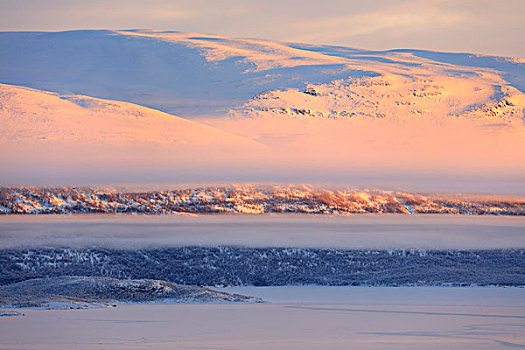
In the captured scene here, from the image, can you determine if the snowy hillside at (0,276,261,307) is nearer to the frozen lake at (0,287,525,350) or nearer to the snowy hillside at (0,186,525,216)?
the frozen lake at (0,287,525,350)

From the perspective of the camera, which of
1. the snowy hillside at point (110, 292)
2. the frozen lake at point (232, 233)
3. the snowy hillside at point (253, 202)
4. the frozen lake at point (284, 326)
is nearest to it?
the frozen lake at point (284, 326)

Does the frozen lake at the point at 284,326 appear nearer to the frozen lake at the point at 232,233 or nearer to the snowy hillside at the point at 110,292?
the snowy hillside at the point at 110,292

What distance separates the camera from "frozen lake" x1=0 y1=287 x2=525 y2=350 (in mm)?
12086

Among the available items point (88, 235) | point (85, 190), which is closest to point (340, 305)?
point (88, 235)

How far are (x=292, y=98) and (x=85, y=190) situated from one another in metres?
13.7

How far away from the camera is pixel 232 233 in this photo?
30953 millimetres

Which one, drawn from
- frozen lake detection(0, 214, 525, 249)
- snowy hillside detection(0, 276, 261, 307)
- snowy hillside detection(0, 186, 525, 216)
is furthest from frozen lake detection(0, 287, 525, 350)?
snowy hillside detection(0, 186, 525, 216)

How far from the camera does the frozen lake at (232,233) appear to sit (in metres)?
28.9

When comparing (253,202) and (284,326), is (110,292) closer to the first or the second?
(284,326)

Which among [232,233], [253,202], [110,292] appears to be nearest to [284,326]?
[110,292]

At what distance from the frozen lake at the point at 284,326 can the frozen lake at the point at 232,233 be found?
9656 millimetres

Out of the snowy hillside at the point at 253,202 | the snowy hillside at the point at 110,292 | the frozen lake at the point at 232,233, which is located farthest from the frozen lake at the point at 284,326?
the snowy hillside at the point at 253,202

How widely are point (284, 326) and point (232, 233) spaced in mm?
16429

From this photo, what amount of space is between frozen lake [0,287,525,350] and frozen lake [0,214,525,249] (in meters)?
9.66
